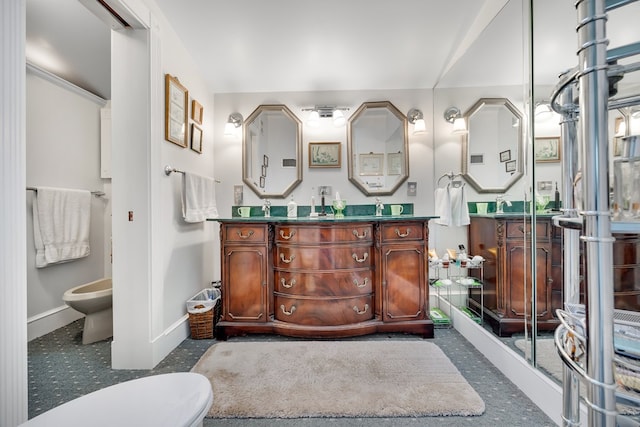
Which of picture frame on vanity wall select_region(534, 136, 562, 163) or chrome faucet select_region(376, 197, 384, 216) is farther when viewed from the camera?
chrome faucet select_region(376, 197, 384, 216)

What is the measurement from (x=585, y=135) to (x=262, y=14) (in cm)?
206

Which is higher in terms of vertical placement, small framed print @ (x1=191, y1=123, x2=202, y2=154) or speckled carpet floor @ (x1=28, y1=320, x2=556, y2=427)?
small framed print @ (x1=191, y1=123, x2=202, y2=154)

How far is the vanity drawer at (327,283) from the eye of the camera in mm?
2023

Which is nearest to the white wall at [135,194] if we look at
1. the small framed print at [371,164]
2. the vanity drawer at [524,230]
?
the small framed print at [371,164]

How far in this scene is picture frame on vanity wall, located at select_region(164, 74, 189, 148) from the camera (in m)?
1.87

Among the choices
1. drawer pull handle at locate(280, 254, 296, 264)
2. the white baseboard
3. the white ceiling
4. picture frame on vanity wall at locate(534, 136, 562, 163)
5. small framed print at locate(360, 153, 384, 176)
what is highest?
the white ceiling

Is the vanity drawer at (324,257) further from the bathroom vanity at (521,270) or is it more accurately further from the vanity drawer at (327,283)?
the bathroom vanity at (521,270)

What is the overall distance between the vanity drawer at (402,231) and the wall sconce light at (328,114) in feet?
3.95

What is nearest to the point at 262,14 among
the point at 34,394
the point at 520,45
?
the point at 520,45

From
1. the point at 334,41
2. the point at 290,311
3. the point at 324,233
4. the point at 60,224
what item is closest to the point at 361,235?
the point at 324,233

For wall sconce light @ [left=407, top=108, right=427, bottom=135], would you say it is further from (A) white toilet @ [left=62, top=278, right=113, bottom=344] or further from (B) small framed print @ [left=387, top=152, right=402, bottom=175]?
(A) white toilet @ [left=62, top=278, right=113, bottom=344]

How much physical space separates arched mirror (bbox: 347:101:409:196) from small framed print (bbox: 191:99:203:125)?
142cm

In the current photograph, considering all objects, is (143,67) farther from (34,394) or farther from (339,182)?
(34,394)

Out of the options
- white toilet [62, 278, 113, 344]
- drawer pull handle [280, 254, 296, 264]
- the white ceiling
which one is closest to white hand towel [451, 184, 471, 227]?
the white ceiling
